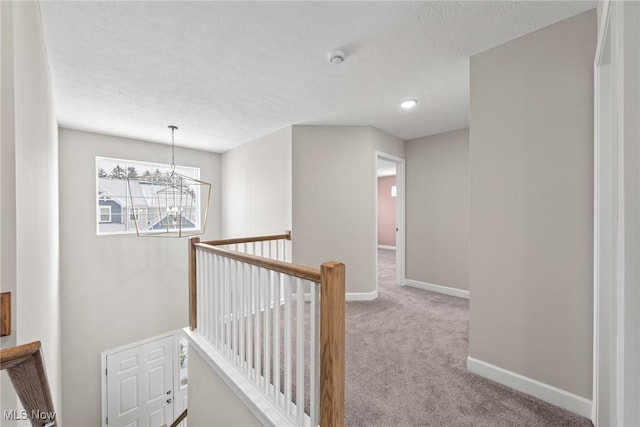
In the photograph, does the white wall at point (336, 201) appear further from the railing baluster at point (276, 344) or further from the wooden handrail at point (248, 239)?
the railing baluster at point (276, 344)

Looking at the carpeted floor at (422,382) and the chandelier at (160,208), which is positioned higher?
the chandelier at (160,208)

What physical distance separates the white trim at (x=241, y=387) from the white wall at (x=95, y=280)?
2522 mm

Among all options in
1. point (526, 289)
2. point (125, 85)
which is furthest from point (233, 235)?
point (526, 289)

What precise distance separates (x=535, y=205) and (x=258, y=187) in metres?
3.44

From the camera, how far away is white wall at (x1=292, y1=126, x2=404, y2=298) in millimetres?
3520

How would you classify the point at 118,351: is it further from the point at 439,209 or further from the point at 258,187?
the point at 439,209

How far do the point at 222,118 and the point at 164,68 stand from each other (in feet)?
3.80

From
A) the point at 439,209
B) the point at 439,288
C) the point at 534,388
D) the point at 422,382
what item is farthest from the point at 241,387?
the point at 439,209

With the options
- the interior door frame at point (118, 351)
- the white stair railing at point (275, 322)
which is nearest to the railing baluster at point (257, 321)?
the white stair railing at point (275, 322)

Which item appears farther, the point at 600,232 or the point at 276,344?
the point at 276,344

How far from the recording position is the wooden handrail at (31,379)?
49cm

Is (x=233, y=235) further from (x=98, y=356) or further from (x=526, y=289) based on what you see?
(x=526, y=289)

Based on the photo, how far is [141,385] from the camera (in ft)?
14.1

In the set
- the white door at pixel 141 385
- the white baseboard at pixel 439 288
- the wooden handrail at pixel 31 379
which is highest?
the wooden handrail at pixel 31 379
